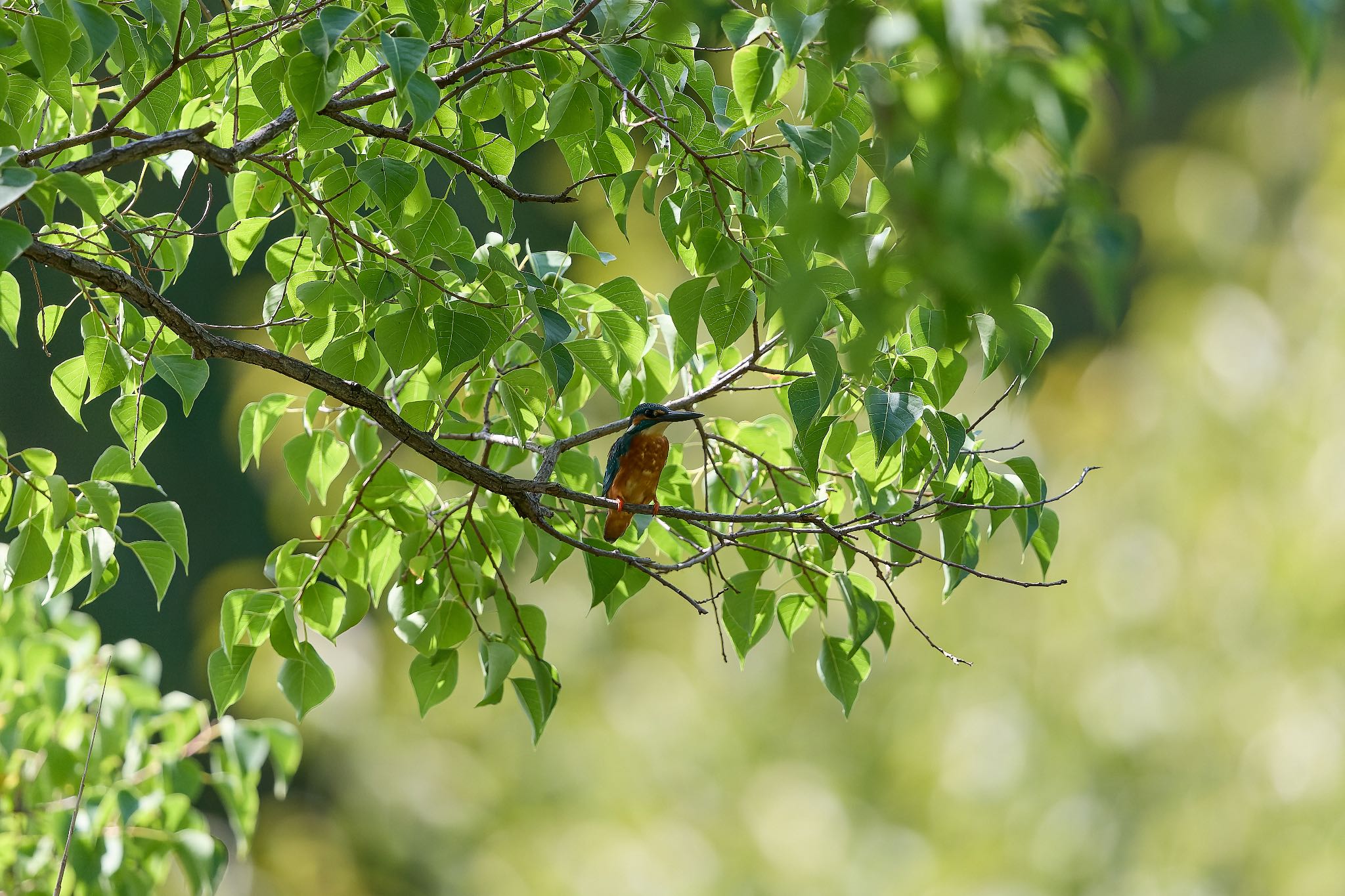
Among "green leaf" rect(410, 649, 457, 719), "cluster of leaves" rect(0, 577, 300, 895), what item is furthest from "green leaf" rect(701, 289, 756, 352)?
"cluster of leaves" rect(0, 577, 300, 895)

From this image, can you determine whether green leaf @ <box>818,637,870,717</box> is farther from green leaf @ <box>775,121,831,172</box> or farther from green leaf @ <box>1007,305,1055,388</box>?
green leaf @ <box>775,121,831,172</box>

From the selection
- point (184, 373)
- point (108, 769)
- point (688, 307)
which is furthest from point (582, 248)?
point (108, 769)

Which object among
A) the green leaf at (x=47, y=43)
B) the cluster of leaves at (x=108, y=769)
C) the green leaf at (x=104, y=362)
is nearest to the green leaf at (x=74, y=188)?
the green leaf at (x=47, y=43)

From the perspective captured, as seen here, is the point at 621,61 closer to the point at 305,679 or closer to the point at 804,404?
the point at 804,404

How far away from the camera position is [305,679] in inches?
67.8

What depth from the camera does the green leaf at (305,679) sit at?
1713 mm

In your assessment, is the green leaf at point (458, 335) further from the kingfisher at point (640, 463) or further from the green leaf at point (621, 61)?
the kingfisher at point (640, 463)

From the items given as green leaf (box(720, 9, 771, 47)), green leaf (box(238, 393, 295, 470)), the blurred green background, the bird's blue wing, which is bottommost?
the blurred green background

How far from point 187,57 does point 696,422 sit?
0.91 m

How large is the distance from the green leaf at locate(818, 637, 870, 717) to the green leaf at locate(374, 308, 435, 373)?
0.73 meters

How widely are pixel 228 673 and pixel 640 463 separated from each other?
869 mm

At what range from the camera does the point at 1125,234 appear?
678 mm

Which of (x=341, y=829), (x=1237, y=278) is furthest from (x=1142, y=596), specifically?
(x=341, y=829)

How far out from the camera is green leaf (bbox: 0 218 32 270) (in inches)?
39.9
